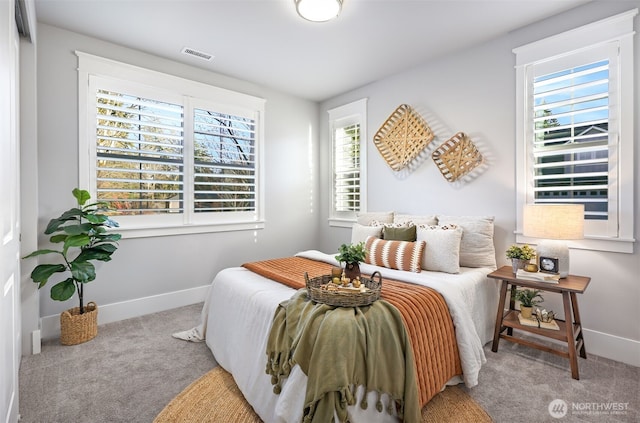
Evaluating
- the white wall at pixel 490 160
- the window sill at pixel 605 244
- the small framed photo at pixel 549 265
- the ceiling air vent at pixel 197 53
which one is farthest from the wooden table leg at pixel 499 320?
the ceiling air vent at pixel 197 53

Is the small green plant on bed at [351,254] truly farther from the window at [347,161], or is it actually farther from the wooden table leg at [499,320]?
the window at [347,161]

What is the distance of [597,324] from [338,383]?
7.78 ft

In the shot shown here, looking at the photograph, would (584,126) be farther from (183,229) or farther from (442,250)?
(183,229)

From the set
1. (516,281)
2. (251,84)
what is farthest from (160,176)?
(516,281)

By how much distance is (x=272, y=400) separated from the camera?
1673 millimetres

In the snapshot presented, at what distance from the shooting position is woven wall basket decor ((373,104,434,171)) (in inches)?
140

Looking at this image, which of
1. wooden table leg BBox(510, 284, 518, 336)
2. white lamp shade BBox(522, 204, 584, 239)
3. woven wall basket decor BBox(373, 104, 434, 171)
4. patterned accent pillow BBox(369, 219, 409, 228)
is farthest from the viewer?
woven wall basket decor BBox(373, 104, 434, 171)

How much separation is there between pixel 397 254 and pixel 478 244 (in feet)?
2.47

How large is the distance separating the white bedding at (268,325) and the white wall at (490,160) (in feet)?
2.30

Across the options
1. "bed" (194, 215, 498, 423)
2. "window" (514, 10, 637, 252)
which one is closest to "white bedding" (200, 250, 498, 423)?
"bed" (194, 215, 498, 423)

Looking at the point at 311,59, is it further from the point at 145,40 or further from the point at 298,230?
the point at 298,230

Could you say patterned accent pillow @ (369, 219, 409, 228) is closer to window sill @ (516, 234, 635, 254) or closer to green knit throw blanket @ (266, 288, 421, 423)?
window sill @ (516, 234, 635, 254)

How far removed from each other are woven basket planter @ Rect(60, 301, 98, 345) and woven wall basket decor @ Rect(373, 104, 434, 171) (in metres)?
3.43

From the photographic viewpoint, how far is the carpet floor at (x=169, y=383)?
1.81m
